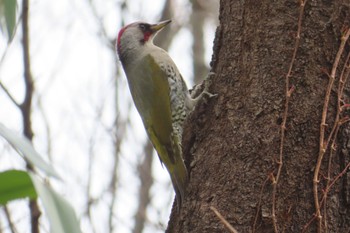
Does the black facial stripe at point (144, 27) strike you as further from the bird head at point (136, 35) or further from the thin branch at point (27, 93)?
the thin branch at point (27, 93)

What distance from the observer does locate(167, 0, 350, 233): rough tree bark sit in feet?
7.48

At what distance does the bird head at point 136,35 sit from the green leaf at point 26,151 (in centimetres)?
310

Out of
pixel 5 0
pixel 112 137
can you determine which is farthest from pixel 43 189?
pixel 112 137

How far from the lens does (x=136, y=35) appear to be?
4133mm

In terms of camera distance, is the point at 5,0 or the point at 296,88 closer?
the point at 5,0

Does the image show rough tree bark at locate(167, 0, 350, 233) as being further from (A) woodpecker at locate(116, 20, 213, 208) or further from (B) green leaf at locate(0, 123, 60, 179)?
(B) green leaf at locate(0, 123, 60, 179)

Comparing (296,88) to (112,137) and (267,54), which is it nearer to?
(267,54)

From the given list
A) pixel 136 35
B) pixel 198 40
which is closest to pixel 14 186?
pixel 136 35

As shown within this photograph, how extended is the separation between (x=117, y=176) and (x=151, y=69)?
3642 mm

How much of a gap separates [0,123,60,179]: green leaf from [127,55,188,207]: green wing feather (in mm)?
2107

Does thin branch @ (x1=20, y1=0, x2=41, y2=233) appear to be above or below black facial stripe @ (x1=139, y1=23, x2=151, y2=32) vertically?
below

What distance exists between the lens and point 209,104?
2.69m

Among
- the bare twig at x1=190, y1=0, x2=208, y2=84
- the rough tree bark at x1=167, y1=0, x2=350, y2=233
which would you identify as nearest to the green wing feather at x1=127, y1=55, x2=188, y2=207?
the rough tree bark at x1=167, y1=0, x2=350, y2=233

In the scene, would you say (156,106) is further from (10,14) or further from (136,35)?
(10,14)
